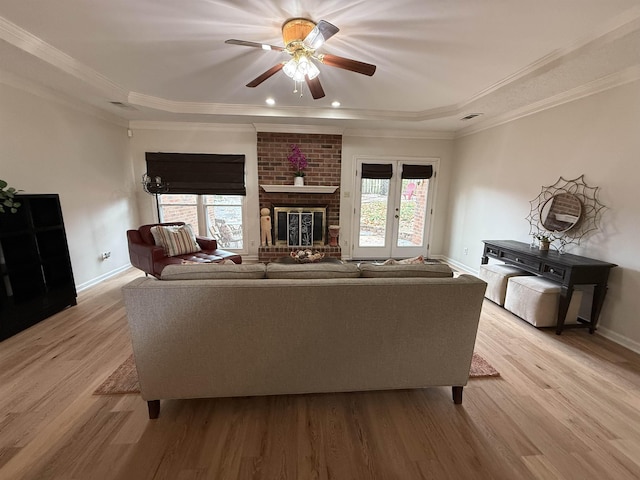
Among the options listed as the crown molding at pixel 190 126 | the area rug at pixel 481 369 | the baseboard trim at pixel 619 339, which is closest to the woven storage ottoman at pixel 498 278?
the baseboard trim at pixel 619 339

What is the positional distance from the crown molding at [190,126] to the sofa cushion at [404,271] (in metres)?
4.05

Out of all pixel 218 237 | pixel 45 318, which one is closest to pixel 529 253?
pixel 218 237

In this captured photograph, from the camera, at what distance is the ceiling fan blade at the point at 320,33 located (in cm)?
164

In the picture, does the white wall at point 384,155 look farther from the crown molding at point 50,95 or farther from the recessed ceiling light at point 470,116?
the crown molding at point 50,95

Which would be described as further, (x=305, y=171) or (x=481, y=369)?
(x=305, y=171)

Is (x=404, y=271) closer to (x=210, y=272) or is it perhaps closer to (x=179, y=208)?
(x=210, y=272)

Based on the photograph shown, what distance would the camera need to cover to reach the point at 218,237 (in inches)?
204

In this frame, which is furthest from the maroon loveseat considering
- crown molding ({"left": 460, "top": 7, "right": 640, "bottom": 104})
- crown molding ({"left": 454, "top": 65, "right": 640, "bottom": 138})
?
crown molding ({"left": 454, "top": 65, "right": 640, "bottom": 138})

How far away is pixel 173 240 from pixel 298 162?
8.01 feet

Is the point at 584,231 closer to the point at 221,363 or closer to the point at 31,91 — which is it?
the point at 221,363

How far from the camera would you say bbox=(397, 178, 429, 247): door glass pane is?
17.4 feet

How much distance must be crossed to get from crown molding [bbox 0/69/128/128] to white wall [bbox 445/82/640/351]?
5.94 metres

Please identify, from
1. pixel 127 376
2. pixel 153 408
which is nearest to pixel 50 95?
pixel 127 376

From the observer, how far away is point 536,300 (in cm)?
279
